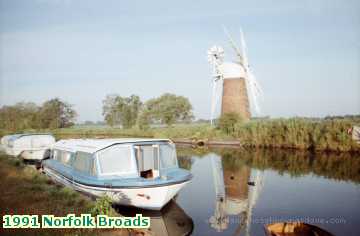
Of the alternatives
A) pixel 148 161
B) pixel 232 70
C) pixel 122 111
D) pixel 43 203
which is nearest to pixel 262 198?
pixel 148 161

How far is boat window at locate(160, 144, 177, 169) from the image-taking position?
43.5 ft

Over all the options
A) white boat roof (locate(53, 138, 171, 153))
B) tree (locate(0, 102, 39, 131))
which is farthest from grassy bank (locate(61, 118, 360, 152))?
tree (locate(0, 102, 39, 131))

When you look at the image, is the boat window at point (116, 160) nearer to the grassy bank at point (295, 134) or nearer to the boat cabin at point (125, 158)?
the boat cabin at point (125, 158)

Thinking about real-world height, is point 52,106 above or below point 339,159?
above

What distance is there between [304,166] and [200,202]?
37.7 ft

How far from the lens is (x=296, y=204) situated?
44.0 ft

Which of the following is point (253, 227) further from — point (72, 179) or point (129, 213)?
point (72, 179)

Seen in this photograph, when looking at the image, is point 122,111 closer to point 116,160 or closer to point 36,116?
point 36,116

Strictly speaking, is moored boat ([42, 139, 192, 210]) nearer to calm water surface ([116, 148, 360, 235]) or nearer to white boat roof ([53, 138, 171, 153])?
white boat roof ([53, 138, 171, 153])

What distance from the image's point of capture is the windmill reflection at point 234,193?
37.6 feet

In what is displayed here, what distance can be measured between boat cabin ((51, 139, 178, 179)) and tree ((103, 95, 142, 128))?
48.1 metres

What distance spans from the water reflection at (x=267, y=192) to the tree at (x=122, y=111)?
3782cm

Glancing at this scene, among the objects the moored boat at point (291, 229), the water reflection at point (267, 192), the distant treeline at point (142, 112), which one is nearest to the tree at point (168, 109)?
the distant treeline at point (142, 112)

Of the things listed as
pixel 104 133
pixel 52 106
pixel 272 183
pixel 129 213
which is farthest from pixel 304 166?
pixel 52 106
